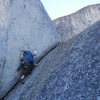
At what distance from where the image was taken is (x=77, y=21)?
41.2 ft

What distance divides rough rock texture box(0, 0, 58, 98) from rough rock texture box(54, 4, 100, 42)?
13.1ft

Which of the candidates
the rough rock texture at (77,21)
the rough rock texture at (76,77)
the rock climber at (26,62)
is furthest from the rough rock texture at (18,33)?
the rough rock texture at (77,21)

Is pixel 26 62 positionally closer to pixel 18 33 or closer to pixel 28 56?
pixel 28 56

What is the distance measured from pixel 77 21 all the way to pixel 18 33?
261 inches

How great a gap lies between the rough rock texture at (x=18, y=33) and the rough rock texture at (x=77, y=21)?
3.98 m

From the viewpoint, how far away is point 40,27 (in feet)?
24.9

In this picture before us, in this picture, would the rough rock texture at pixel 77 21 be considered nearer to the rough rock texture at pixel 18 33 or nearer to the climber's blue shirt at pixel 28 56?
the rough rock texture at pixel 18 33

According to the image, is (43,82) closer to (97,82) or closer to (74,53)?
(74,53)

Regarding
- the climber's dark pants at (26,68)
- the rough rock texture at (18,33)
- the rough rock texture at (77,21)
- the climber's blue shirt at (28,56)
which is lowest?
the rough rock texture at (77,21)

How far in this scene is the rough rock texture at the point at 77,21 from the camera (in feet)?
38.9

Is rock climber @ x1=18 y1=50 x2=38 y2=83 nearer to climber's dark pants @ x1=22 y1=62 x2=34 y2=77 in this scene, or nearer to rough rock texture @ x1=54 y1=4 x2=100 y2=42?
climber's dark pants @ x1=22 y1=62 x2=34 y2=77

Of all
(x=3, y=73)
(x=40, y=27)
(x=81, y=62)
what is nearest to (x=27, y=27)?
(x=40, y=27)

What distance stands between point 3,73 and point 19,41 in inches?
54.5

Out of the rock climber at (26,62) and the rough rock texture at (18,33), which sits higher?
the rough rock texture at (18,33)
